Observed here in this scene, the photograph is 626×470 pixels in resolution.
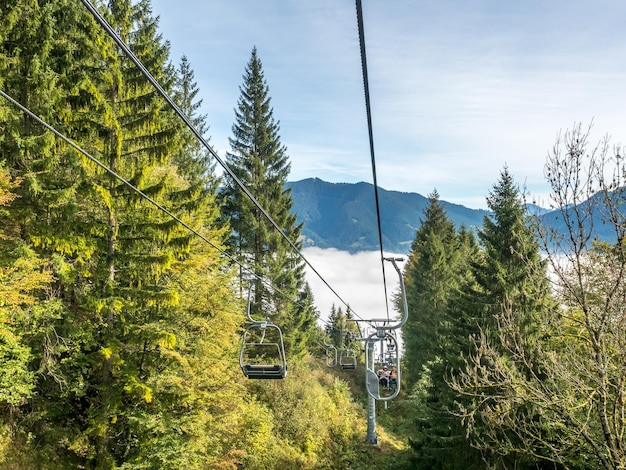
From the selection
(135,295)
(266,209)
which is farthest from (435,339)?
(135,295)

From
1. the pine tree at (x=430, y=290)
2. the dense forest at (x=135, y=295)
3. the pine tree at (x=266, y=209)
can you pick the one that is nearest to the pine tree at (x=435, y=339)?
the pine tree at (x=430, y=290)

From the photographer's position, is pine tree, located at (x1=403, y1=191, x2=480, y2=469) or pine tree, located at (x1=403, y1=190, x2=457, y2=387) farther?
pine tree, located at (x1=403, y1=190, x2=457, y2=387)

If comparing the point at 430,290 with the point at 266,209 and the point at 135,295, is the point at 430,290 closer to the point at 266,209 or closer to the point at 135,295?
the point at 266,209

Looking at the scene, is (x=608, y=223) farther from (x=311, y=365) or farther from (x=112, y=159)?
(x=311, y=365)

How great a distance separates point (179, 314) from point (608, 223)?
11544 millimetres

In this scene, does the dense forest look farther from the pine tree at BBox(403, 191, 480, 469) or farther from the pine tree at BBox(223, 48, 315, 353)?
the pine tree at BBox(223, 48, 315, 353)

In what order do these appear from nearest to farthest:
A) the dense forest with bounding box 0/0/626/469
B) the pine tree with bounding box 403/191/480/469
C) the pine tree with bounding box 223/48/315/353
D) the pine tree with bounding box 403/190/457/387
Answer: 1. the dense forest with bounding box 0/0/626/469
2. the pine tree with bounding box 403/191/480/469
3. the pine tree with bounding box 223/48/315/353
4. the pine tree with bounding box 403/190/457/387

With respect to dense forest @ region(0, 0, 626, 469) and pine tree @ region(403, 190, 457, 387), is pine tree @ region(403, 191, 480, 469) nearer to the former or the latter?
pine tree @ region(403, 190, 457, 387)

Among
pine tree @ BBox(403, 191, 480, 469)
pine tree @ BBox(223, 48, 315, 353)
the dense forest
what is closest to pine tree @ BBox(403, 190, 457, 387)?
pine tree @ BBox(403, 191, 480, 469)

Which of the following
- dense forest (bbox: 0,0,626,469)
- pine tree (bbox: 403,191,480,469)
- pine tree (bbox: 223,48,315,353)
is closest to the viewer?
dense forest (bbox: 0,0,626,469)

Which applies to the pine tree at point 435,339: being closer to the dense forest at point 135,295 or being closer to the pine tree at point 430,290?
the pine tree at point 430,290

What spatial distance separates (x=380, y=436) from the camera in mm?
28234

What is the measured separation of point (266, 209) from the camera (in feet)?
84.6

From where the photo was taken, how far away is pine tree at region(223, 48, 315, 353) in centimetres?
2525
